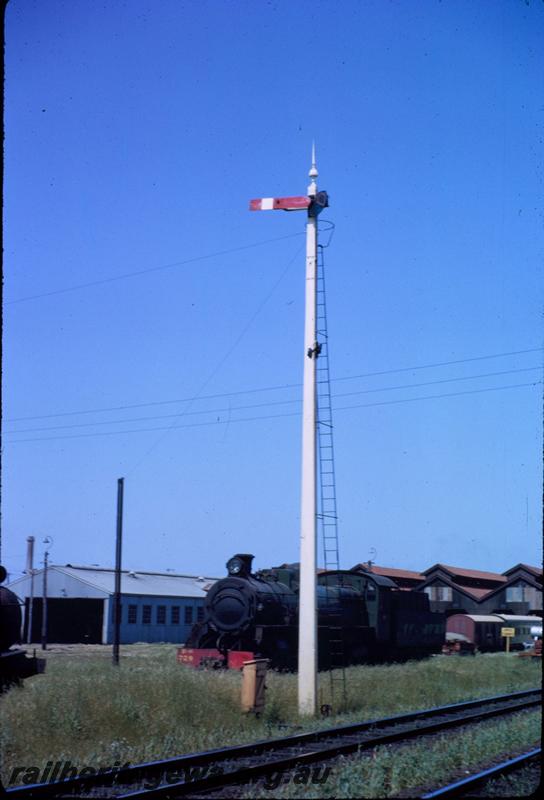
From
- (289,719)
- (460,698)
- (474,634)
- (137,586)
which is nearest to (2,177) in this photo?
(289,719)

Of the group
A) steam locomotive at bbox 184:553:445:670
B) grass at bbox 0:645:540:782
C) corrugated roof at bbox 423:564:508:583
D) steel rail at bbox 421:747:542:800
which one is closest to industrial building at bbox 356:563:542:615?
corrugated roof at bbox 423:564:508:583

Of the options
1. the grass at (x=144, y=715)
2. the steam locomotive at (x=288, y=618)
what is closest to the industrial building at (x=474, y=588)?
the steam locomotive at (x=288, y=618)

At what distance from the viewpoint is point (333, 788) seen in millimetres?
8453

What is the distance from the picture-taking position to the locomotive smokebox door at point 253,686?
1345 cm

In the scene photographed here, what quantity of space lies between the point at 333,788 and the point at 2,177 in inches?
258

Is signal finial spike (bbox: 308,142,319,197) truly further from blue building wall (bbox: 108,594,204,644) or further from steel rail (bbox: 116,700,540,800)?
blue building wall (bbox: 108,594,204,644)

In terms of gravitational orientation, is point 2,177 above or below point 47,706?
above

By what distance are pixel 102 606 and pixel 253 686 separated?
36124 millimetres

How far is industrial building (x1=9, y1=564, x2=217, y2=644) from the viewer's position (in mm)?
46531

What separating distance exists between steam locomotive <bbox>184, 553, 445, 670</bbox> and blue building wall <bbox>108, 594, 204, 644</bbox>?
20545 millimetres

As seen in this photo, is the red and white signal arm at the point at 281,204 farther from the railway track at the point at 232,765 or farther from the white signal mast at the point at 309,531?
the railway track at the point at 232,765

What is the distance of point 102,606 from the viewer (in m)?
47.7

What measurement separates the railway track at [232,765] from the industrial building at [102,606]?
3418 centimetres

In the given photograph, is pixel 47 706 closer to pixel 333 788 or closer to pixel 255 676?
pixel 255 676
